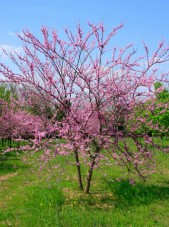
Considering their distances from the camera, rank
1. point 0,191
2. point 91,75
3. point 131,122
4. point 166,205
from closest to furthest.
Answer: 1. point 166,205
2. point 91,75
3. point 131,122
4. point 0,191

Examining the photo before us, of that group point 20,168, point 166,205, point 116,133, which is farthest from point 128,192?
point 20,168

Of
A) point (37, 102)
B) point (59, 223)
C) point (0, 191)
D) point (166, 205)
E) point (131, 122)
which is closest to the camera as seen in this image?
point (59, 223)

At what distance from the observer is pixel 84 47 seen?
25.8 feet

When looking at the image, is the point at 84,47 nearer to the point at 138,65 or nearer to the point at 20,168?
the point at 138,65

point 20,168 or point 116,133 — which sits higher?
point 116,133

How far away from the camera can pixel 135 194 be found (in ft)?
24.9

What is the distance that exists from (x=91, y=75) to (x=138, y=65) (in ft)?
3.96

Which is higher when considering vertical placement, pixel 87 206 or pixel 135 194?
pixel 135 194

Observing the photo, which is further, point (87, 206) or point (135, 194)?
point (135, 194)

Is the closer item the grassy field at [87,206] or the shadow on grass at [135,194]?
the grassy field at [87,206]

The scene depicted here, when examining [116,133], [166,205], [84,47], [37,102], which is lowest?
[166,205]

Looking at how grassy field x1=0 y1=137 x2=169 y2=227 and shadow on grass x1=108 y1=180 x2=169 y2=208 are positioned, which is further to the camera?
shadow on grass x1=108 y1=180 x2=169 y2=208

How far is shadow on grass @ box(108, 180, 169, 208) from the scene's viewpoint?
7236 mm

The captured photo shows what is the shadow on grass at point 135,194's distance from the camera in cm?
724
